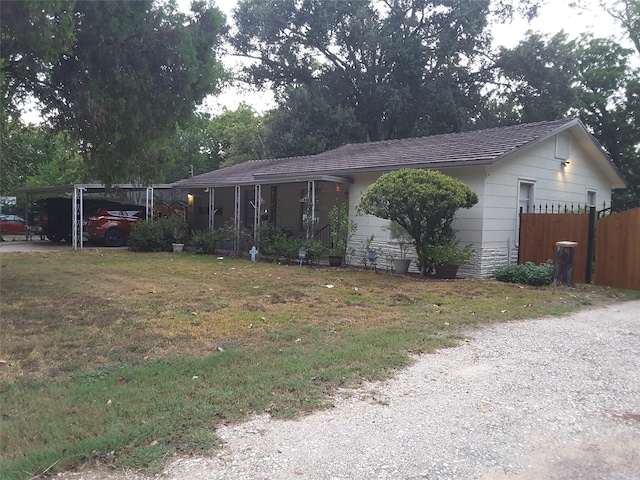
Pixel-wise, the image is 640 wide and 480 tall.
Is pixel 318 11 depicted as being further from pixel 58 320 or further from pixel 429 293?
pixel 58 320

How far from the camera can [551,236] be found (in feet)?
40.4

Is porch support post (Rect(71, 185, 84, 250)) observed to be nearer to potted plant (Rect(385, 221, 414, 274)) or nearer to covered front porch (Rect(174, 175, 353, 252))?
covered front porch (Rect(174, 175, 353, 252))

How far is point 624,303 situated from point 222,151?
37.8 metres

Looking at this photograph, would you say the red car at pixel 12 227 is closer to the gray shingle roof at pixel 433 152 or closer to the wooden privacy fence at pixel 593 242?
the gray shingle roof at pixel 433 152

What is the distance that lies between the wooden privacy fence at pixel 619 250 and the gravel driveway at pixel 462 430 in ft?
21.7

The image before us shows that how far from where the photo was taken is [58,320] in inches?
266

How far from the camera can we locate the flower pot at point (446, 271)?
11.9 meters

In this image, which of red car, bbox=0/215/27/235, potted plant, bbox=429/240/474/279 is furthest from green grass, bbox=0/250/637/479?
red car, bbox=0/215/27/235

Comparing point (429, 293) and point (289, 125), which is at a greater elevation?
point (289, 125)

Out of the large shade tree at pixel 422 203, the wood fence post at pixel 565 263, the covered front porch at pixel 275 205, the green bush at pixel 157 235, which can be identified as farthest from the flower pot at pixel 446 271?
the green bush at pixel 157 235

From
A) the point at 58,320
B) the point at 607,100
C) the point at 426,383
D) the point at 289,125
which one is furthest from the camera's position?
the point at 289,125

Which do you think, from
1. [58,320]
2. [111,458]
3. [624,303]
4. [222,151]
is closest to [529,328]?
[624,303]

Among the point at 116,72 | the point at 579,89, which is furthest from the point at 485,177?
the point at 579,89

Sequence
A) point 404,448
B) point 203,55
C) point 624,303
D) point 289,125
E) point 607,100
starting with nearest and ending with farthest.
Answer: point 404,448, point 624,303, point 203,55, point 607,100, point 289,125
